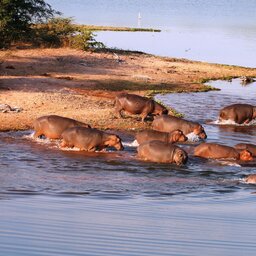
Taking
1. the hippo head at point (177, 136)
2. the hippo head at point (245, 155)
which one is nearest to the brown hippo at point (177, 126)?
the hippo head at point (177, 136)

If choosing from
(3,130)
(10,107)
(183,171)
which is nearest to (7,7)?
(10,107)

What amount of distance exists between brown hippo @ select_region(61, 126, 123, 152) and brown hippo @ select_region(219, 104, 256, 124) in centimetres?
530

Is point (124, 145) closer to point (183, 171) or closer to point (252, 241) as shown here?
point (183, 171)

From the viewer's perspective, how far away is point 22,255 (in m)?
7.77

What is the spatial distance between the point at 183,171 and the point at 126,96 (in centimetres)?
528

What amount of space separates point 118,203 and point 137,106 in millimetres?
7872

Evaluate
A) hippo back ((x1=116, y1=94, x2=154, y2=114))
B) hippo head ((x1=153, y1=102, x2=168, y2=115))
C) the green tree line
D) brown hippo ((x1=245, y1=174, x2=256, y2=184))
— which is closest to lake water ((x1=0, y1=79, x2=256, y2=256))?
brown hippo ((x1=245, y1=174, x2=256, y2=184))

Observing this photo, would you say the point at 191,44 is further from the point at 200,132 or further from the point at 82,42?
the point at 200,132

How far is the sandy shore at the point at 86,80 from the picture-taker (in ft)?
62.4

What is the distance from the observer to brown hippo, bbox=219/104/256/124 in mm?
19750

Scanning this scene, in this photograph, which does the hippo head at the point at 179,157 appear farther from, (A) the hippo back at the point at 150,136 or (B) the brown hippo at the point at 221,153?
(A) the hippo back at the point at 150,136

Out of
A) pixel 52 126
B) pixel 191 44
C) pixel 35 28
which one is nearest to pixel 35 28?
pixel 35 28

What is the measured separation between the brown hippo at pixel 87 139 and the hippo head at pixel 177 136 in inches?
54.6

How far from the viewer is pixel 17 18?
1171 inches
